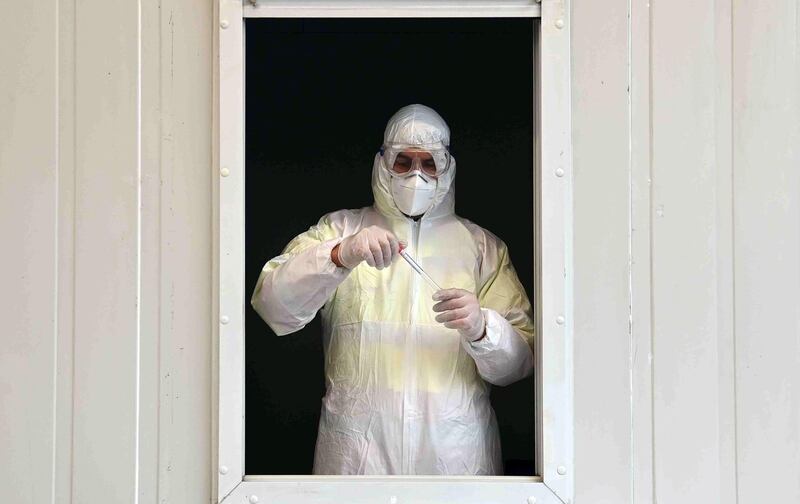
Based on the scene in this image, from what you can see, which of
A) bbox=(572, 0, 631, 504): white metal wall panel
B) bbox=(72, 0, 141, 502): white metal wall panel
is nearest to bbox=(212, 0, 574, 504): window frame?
bbox=(572, 0, 631, 504): white metal wall panel

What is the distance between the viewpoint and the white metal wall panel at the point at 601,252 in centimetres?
172

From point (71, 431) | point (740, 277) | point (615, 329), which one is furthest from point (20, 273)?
point (740, 277)

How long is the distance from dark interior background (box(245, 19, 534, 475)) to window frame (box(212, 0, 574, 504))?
0.07 metres

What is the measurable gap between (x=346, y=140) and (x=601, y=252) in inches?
23.9

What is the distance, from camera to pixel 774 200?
1.73 metres

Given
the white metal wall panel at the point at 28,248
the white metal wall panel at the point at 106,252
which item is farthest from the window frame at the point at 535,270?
the white metal wall panel at the point at 28,248

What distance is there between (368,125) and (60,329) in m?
0.72

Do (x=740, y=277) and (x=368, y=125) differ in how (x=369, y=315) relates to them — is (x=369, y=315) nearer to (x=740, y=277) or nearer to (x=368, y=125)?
Result: (x=368, y=125)

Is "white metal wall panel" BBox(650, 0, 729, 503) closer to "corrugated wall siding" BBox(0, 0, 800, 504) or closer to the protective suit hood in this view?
"corrugated wall siding" BBox(0, 0, 800, 504)

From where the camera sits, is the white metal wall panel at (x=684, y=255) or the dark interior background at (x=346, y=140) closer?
the white metal wall panel at (x=684, y=255)

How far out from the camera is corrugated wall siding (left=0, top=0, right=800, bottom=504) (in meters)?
1.72

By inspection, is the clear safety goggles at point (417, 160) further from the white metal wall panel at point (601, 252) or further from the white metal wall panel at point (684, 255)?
the white metal wall panel at point (684, 255)

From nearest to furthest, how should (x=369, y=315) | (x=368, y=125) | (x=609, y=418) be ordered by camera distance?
(x=609, y=418) → (x=369, y=315) → (x=368, y=125)

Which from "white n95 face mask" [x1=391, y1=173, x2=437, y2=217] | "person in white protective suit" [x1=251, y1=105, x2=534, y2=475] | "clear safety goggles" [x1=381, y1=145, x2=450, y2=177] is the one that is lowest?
"person in white protective suit" [x1=251, y1=105, x2=534, y2=475]
